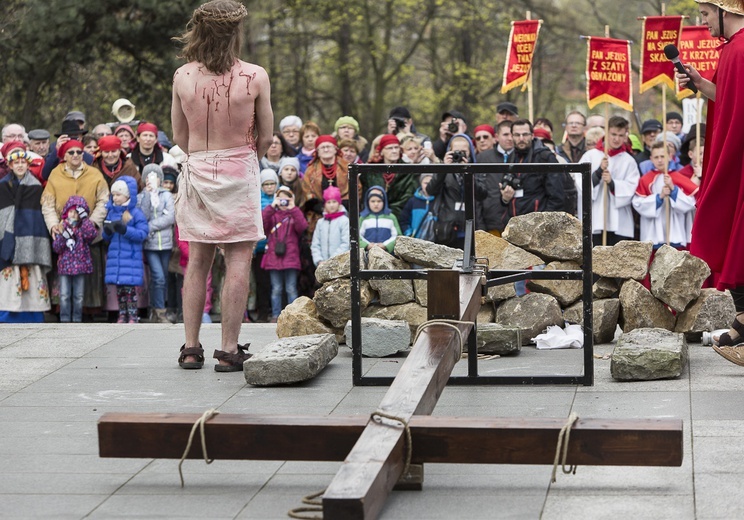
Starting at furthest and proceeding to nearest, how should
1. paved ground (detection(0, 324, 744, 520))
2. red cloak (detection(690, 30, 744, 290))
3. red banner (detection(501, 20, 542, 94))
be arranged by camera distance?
1. red banner (detection(501, 20, 542, 94))
2. red cloak (detection(690, 30, 744, 290))
3. paved ground (detection(0, 324, 744, 520))

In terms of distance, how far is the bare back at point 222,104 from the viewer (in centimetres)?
711

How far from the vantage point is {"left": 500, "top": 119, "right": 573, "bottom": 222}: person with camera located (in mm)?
10188

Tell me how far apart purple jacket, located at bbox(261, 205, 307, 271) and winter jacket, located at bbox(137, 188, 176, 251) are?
0.89 meters

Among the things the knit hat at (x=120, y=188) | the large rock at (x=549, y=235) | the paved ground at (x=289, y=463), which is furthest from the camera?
the knit hat at (x=120, y=188)

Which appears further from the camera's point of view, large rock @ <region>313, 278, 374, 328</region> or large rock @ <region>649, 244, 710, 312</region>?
large rock @ <region>313, 278, 374, 328</region>

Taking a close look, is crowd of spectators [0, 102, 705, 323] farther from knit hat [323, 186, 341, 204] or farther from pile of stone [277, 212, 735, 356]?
pile of stone [277, 212, 735, 356]

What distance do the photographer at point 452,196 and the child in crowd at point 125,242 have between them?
8.81 feet

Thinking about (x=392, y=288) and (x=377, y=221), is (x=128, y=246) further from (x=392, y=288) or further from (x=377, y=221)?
(x=392, y=288)

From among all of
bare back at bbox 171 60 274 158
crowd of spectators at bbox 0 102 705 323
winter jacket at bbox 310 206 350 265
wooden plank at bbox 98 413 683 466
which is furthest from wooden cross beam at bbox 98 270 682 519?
A: winter jacket at bbox 310 206 350 265

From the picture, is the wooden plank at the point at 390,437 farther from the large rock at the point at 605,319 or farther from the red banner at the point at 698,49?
the red banner at the point at 698,49

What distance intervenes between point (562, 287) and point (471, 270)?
2.27m

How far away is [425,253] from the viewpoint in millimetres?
8219

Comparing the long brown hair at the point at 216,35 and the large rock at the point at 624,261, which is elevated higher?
the long brown hair at the point at 216,35

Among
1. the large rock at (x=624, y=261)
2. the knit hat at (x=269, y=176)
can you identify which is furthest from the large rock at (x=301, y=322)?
the knit hat at (x=269, y=176)
